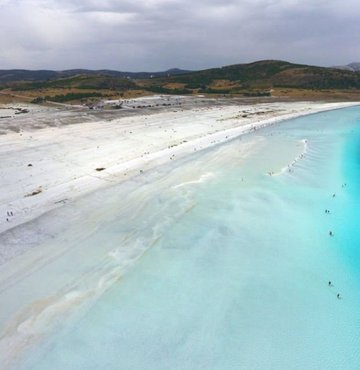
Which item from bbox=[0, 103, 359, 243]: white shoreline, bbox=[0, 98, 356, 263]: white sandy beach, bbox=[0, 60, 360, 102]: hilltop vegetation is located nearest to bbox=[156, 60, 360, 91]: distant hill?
bbox=[0, 60, 360, 102]: hilltop vegetation

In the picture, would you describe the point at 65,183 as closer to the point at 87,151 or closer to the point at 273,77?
the point at 87,151

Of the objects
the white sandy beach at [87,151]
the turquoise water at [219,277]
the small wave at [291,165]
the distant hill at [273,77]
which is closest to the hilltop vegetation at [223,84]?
the distant hill at [273,77]

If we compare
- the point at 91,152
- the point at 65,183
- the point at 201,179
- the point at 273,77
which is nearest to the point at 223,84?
the point at 273,77

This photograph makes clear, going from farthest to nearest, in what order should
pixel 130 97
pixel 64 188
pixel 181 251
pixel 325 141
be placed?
pixel 130 97, pixel 325 141, pixel 64 188, pixel 181 251

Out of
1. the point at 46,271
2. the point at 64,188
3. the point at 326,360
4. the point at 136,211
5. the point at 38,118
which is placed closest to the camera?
the point at 326,360

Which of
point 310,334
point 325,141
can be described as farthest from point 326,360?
point 325,141

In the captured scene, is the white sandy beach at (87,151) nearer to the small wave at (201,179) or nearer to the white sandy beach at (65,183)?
the white sandy beach at (65,183)

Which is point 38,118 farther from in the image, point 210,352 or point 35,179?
point 210,352
